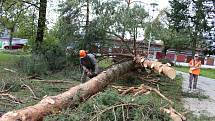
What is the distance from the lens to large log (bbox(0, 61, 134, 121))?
671cm

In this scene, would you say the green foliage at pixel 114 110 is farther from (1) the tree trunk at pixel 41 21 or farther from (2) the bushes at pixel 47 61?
(1) the tree trunk at pixel 41 21

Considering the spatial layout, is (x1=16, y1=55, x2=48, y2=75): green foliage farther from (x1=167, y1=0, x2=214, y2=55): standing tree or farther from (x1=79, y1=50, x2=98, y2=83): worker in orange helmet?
(x1=167, y1=0, x2=214, y2=55): standing tree

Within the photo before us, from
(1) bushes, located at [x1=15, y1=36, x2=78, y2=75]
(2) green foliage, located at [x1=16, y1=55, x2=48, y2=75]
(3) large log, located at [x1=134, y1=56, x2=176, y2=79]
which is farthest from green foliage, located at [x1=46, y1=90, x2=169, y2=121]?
(1) bushes, located at [x1=15, y1=36, x2=78, y2=75]

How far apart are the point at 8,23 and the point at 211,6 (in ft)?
98.8

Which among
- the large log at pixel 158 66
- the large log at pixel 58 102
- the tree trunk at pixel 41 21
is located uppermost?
the tree trunk at pixel 41 21

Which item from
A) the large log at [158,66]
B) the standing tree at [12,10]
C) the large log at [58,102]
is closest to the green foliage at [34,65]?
the large log at [158,66]

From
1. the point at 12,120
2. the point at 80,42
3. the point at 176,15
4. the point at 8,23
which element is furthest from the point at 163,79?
the point at 176,15

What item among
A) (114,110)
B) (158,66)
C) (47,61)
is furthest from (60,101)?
(47,61)

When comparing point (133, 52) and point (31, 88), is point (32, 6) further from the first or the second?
point (31, 88)

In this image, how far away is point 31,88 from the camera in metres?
11.8

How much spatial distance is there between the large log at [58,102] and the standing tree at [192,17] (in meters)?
36.5

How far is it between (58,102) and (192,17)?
41.7 m

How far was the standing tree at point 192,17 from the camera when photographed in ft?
152

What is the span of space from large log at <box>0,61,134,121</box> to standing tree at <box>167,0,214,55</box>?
36.5 metres
